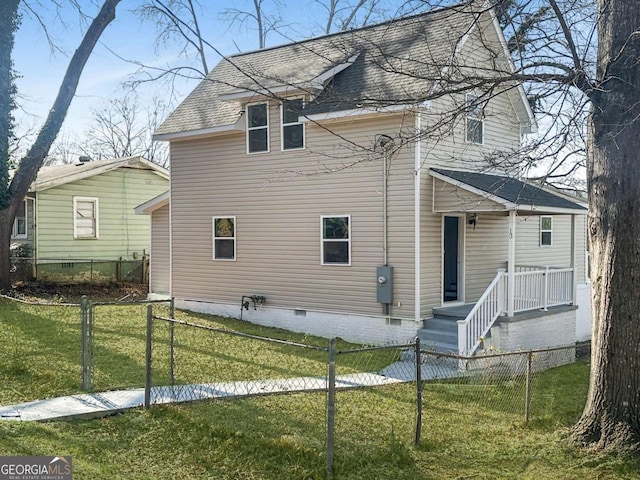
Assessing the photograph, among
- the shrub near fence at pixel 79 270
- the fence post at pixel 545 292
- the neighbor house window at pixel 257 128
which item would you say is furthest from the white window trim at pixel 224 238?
the fence post at pixel 545 292

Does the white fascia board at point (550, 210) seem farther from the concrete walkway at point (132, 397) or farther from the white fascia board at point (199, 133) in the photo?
the white fascia board at point (199, 133)

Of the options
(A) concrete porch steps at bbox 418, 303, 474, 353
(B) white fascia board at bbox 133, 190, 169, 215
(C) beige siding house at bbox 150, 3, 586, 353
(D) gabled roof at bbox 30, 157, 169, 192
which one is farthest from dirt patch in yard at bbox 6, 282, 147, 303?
(A) concrete porch steps at bbox 418, 303, 474, 353

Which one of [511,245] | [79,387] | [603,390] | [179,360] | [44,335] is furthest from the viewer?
[511,245]

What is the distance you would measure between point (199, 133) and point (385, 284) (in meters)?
6.21

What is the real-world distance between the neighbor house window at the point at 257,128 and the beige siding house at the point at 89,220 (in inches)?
356

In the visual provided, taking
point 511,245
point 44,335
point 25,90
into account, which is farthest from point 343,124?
point 25,90

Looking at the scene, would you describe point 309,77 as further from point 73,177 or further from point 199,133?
point 73,177

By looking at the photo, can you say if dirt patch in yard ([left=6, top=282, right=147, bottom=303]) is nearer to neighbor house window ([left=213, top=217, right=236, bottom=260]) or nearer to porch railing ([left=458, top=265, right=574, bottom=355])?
neighbor house window ([left=213, top=217, right=236, bottom=260])

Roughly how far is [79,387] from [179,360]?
2178mm

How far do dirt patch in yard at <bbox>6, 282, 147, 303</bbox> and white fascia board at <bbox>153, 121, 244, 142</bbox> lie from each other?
15.2 ft

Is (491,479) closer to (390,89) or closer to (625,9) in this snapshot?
(625,9)

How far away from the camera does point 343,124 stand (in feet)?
44.9

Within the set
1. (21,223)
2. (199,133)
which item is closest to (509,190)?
(199,133)

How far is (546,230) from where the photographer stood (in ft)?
61.1
